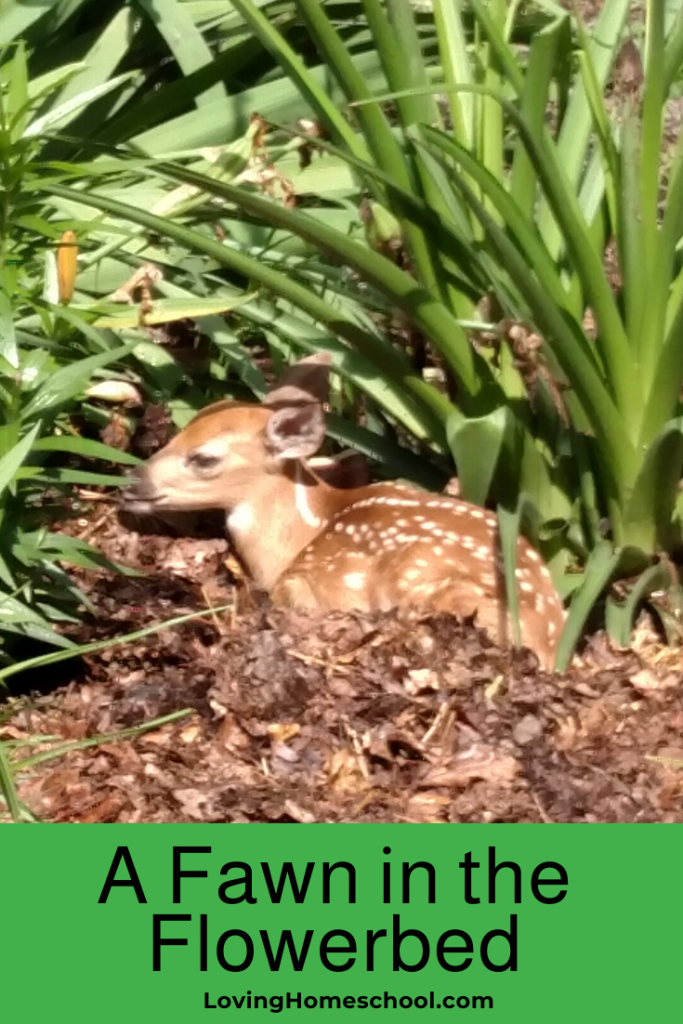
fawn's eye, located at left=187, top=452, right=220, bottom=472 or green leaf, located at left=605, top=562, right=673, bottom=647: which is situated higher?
fawn's eye, located at left=187, top=452, right=220, bottom=472

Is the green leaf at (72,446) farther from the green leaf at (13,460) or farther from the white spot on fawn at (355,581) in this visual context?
the white spot on fawn at (355,581)

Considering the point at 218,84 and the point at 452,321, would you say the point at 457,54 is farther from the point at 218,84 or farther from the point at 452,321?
the point at 218,84

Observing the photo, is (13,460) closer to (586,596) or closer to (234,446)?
(234,446)

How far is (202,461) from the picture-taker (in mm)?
5043

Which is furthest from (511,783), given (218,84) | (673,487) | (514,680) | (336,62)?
(218,84)

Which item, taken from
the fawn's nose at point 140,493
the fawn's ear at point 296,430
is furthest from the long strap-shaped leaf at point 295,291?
the fawn's nose at point 140,493

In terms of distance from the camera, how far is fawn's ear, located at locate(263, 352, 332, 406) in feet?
16.4

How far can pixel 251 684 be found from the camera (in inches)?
169

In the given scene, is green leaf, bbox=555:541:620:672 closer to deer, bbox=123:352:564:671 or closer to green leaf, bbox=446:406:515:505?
deer, bbox=123:352:564:671

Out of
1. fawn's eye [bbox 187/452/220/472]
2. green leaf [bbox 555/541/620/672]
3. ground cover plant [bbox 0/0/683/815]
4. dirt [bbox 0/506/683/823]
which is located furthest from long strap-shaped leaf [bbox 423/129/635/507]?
fawn's eye [bbox 187/452/220/472]

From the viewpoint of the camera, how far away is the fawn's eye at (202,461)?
16.5ft

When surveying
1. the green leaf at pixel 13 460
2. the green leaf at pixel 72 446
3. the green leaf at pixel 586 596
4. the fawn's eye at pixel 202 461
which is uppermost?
the green leaf at pixel 13 460

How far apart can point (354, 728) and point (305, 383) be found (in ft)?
4.08

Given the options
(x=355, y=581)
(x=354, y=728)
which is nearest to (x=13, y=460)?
(x=354, y=728)
